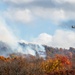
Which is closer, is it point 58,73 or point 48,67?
point 58,73

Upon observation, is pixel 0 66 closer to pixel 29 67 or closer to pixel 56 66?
pixel 29 67

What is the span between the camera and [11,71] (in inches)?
1727

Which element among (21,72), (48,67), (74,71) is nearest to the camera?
(21,72)

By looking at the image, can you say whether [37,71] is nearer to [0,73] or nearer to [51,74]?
[0,73]

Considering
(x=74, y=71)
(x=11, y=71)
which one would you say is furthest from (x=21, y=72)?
(x=74, y=71)

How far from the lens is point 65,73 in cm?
7588

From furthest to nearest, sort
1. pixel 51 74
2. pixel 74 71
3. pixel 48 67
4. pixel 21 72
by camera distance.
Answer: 1. pixel 48 67
2. pixel 74 71
3. pixel 51 74
4. pixel 21 72

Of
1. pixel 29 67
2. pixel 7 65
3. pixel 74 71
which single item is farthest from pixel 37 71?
pixel 74 71

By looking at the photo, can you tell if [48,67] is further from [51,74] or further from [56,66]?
[51,74]

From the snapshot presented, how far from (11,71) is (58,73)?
3309 cm

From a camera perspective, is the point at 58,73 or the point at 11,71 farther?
the point at 58,73

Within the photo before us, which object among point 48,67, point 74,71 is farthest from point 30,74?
point 48,67

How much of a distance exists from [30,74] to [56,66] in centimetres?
4604

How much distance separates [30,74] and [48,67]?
137 ft
